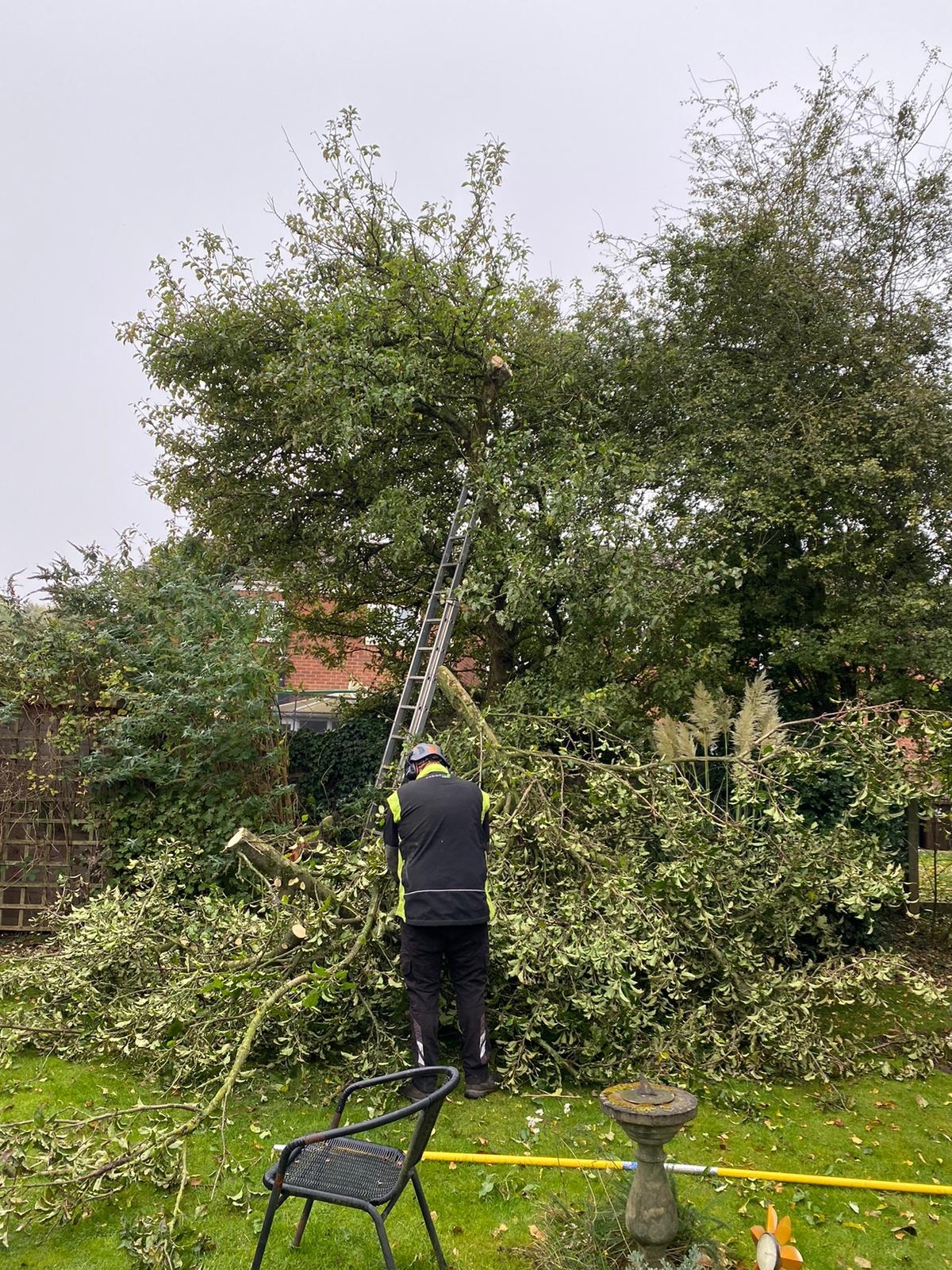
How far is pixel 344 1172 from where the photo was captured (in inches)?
112

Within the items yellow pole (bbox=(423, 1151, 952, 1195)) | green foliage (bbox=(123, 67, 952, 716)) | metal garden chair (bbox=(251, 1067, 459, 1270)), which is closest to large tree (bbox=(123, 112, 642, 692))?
green foliage (bbox=(123, 67, 952, 716))

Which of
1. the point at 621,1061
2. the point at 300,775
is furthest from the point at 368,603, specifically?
the point at 621,1061

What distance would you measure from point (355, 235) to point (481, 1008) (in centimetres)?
737

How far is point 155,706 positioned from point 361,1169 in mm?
5210

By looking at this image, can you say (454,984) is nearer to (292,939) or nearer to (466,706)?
(292,939)

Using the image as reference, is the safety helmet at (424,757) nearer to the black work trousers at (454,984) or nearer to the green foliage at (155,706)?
the black work trousers at (454,984)

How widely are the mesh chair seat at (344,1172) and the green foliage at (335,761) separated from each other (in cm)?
568

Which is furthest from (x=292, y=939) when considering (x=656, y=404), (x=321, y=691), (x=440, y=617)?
(x=321, y=691)

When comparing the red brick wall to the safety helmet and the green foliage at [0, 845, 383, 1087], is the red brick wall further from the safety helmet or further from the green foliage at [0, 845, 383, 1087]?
the safety helmet

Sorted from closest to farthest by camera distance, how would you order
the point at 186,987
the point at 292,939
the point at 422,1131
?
1. the point at 422,1131
2. the point at 186,987
3. the point at 292,939

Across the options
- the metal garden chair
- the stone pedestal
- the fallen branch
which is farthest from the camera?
the fallen branch

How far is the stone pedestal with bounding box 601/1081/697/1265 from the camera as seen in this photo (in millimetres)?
2934

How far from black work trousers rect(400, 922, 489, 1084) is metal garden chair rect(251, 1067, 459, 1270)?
1439 mm

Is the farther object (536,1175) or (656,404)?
(656,404)
